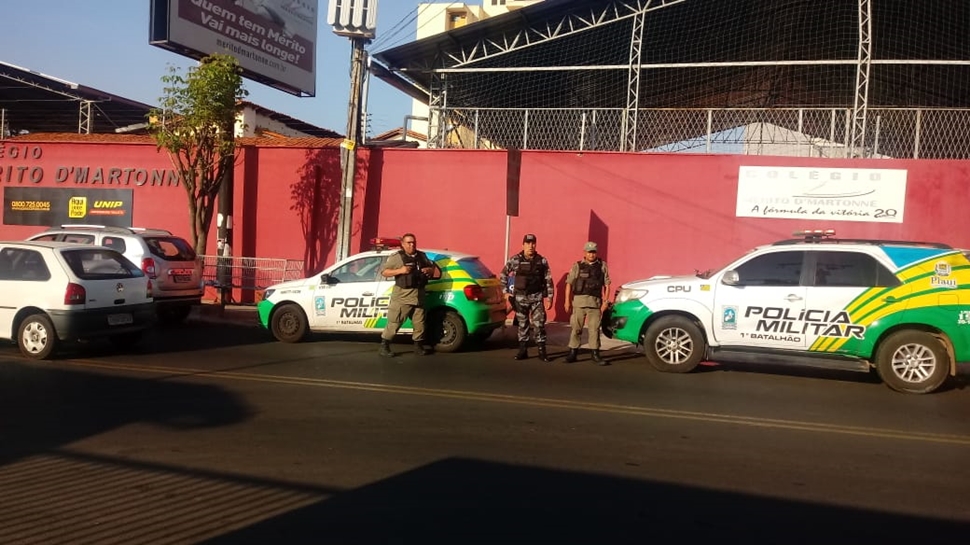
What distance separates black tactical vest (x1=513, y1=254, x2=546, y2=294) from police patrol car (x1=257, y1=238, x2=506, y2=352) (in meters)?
0.64

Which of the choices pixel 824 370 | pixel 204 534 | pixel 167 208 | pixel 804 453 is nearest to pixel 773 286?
pixel 824 370

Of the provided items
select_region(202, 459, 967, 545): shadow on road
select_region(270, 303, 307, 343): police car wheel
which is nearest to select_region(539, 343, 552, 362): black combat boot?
select_region(270, 303, 307, 343): police car wheel

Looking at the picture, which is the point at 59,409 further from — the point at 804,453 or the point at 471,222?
the point at 471,222

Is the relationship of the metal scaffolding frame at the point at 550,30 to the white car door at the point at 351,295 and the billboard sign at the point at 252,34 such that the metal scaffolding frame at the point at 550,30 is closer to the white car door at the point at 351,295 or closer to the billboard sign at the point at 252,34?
the billboard sign at the point at 252,34

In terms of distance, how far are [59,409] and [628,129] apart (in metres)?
12.9

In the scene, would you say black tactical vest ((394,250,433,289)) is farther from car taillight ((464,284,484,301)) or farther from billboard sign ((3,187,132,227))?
billboard sign ((3,187,132,227))

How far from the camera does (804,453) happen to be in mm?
5996

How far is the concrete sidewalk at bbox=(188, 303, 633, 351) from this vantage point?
489 inches

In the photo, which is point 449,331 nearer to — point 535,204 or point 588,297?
point 588,297

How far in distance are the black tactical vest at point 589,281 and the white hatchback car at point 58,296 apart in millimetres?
5843

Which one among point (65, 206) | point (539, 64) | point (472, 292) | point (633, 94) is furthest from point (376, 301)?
point (539, 64)

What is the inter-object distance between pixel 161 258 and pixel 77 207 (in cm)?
628

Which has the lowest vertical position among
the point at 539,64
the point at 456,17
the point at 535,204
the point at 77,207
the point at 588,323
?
the point at 588,323

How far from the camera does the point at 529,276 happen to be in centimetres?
1041
